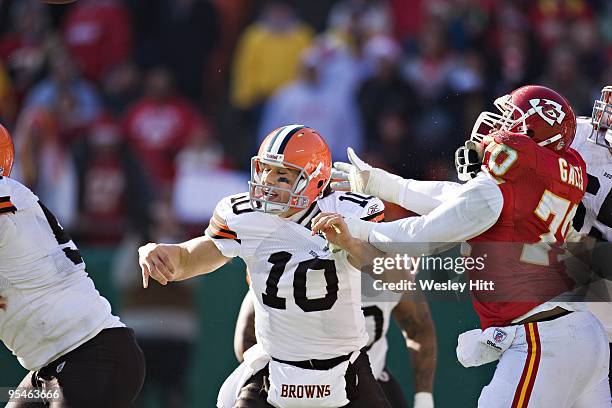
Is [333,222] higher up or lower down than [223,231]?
higher up

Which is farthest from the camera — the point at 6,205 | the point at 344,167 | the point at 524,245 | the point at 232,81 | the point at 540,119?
the point at 232,81

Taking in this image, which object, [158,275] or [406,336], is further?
[406,336]

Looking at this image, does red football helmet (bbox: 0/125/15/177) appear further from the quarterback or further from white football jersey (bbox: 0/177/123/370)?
the quarterback

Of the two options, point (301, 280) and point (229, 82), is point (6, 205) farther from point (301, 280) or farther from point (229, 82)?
point (229, 82)

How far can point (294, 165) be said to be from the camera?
198 inches

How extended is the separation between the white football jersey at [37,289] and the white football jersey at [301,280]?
27.1 inches

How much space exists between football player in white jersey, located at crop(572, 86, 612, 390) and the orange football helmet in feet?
3.71

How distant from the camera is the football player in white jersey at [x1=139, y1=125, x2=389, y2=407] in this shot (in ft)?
16.4

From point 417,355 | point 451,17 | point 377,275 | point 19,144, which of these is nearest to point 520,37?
point 451,17

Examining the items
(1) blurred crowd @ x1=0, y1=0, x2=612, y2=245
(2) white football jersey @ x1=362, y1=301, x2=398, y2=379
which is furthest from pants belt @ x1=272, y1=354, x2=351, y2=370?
(1) blurred crowd @ x1=0, y1=0, x2=612, y2=245

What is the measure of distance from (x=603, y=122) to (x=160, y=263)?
6.61 feet

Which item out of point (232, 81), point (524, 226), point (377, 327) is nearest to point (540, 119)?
point (524, 226)

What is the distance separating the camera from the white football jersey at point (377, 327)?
19.4 feet

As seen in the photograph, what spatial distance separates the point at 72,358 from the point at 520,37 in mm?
6556
